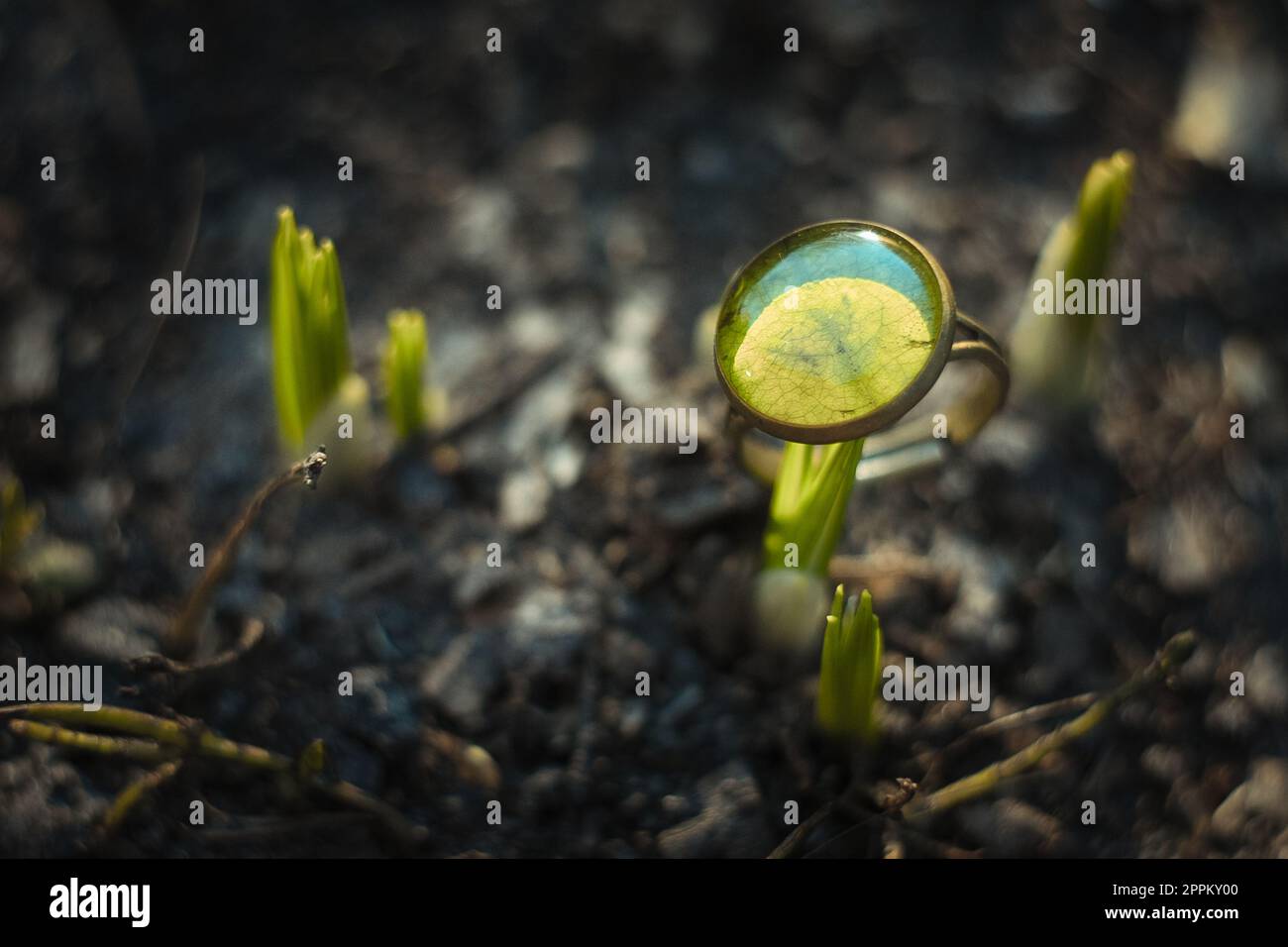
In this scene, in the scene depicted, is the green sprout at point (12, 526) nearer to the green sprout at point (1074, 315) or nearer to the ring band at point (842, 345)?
the ring band at point (842, 345)

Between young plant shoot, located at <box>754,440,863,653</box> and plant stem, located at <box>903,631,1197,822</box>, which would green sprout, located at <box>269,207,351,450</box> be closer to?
young plant shoot, located at <box>754,440,863,653</box>

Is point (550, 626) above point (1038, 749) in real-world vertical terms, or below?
above

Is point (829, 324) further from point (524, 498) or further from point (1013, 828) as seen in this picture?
point (1013, 828)

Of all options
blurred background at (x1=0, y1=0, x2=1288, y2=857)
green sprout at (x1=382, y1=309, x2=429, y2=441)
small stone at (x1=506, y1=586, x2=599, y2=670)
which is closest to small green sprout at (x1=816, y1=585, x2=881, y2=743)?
blurred background at (x1=0, y1=0, x2=1288, y2=857)

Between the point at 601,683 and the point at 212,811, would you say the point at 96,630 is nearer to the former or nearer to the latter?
the point at 212,811

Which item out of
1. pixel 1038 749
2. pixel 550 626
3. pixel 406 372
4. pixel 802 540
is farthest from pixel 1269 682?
pixel 406 372
